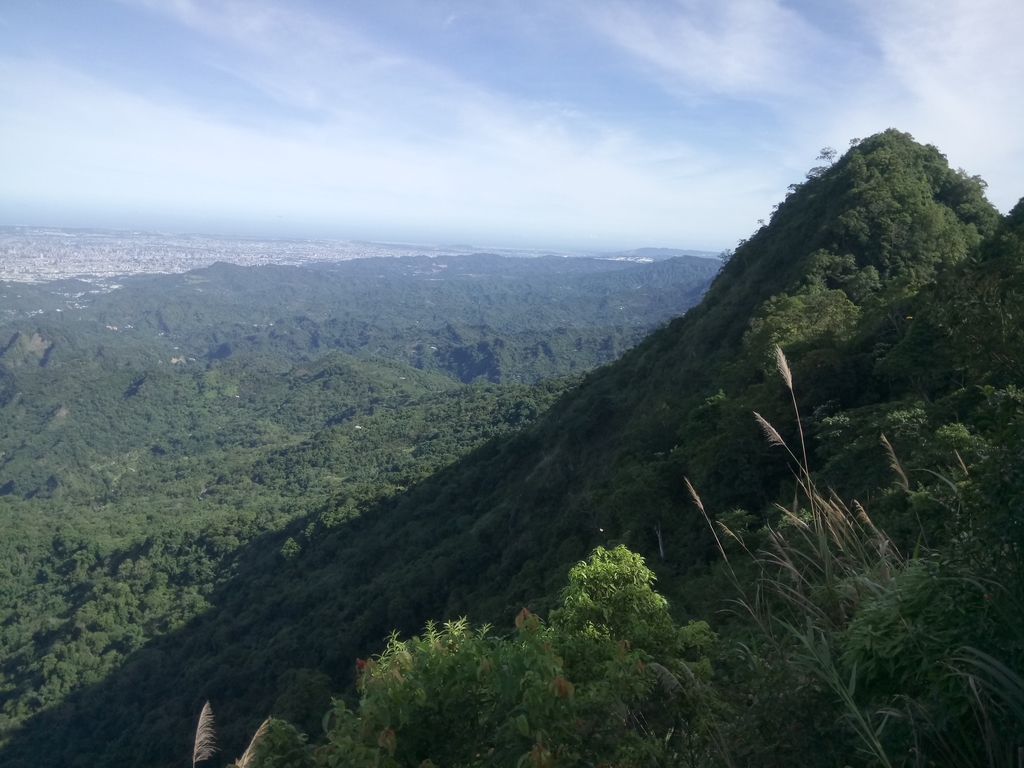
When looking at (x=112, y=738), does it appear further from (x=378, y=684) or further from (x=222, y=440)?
(x=222, y=440)

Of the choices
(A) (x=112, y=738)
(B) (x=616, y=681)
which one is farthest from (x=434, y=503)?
(B) (x=616, y=681)

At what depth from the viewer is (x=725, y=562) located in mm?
5805

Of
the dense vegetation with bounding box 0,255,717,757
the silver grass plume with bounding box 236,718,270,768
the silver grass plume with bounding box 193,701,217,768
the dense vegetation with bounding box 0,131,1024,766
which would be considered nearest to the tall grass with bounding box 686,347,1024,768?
the dense vegetation with bounding box 0,131,1024,766

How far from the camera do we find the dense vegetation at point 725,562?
312 centimetres

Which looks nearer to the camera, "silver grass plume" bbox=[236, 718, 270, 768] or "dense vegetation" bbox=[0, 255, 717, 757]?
"silver grass plume" bbox=[236, 718, 270, 768]

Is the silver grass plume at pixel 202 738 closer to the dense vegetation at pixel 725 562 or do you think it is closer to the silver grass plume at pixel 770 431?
the dense vegetation at pixel 725 562

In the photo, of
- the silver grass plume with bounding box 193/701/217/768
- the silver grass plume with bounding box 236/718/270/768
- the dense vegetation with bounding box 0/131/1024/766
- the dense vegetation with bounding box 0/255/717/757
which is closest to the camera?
the dense vegetation with bounding box 0/131/1024/766

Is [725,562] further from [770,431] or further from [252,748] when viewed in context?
[252,748]

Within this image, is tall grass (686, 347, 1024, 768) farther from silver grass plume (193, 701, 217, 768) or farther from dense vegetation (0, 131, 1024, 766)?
silver grass plume (193, 701, 217, 768)

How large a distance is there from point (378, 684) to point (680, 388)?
23.6m

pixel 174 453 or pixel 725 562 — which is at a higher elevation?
pixel 725 562

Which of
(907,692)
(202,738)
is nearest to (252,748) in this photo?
(202,738)

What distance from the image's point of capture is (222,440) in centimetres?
10894

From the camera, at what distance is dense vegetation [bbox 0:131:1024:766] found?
10.2ft
